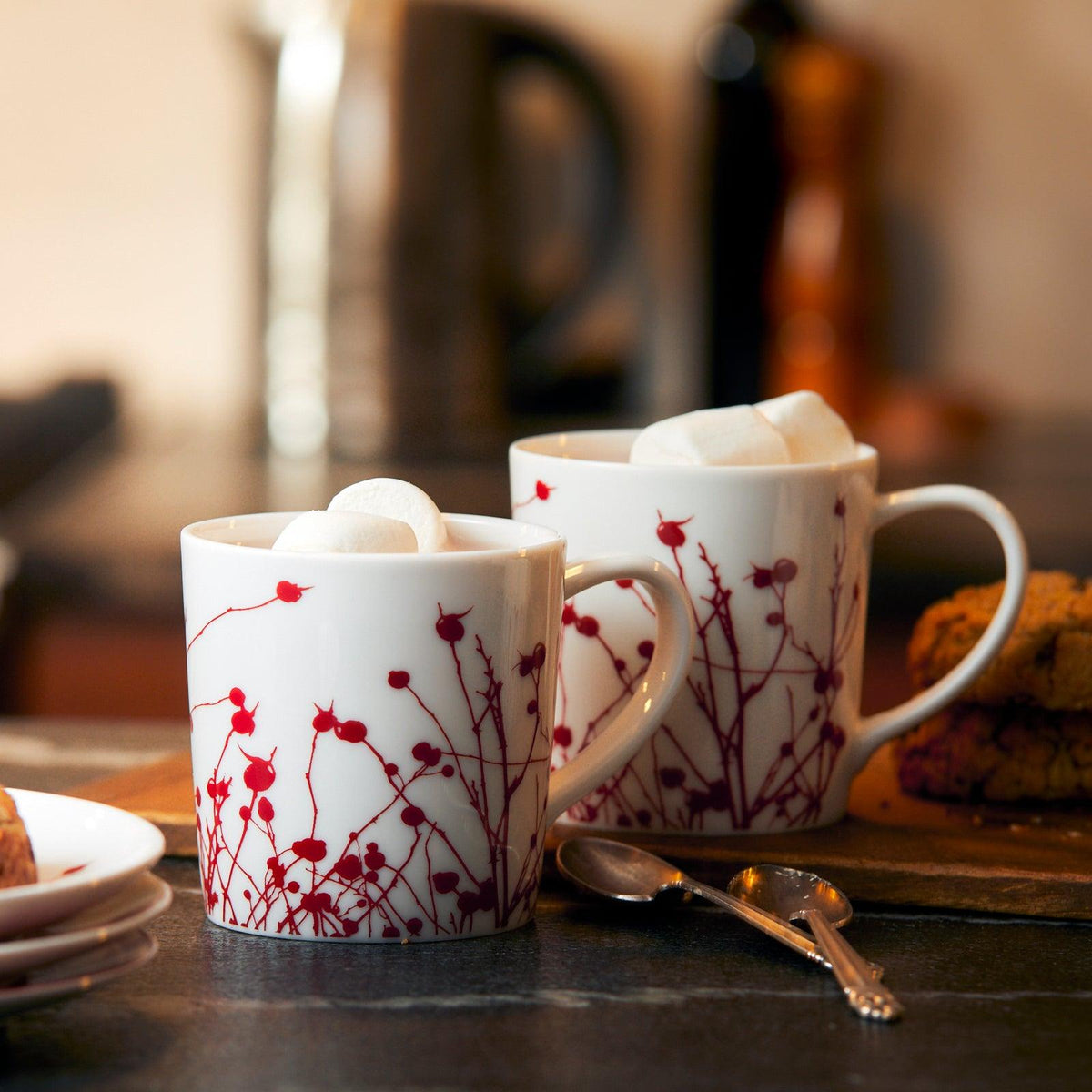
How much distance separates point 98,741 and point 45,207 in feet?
4.70

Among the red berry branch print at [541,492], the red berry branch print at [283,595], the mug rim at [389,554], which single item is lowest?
the red berry branch print at [283,595]

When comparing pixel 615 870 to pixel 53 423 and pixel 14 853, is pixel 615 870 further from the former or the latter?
pixel 53 423

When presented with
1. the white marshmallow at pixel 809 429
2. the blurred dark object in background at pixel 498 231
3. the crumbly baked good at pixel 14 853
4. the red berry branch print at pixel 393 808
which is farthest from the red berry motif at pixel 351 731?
the blurred dark object in background at pixel 498 231

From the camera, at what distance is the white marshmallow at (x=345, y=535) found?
517mm

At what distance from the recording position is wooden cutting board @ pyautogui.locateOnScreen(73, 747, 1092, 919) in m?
0.58

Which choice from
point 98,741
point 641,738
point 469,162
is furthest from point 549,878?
point 469,162

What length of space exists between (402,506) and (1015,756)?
31cm

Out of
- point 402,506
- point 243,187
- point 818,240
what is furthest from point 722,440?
point 243,187

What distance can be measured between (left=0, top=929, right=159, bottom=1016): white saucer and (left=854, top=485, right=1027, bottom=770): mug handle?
339 mm

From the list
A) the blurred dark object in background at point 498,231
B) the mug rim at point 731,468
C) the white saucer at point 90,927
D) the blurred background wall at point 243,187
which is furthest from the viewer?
the blurred background wall at point 243,187

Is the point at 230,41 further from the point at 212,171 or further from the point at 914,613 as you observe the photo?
the point at 914,613

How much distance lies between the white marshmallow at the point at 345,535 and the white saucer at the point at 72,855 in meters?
0.10

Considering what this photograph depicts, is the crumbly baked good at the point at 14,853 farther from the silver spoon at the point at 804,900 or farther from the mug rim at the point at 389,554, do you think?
the silver spoon at the point at 804,900

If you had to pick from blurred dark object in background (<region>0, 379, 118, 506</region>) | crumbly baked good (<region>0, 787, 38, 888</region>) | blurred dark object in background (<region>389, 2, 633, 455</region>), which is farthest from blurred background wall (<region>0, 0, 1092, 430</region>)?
crumbly baked good (<region>0, 787, 38, 888</region>)
